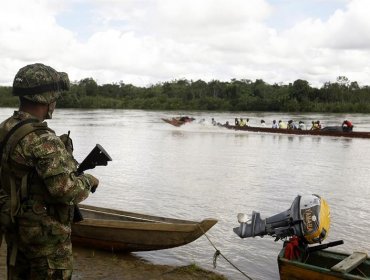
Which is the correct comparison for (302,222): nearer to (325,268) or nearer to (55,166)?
(325,268)

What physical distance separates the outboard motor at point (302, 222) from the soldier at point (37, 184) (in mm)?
3325

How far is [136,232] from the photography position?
23.3ft

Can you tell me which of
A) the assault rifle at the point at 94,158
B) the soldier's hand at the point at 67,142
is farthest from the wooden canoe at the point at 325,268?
the soldier's hand at the point at 67,142

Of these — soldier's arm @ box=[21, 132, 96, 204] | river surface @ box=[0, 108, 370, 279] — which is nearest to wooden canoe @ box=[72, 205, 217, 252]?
river surface @ box=[0, 108, 370, 279]

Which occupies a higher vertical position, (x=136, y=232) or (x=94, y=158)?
(x=94, y=158)

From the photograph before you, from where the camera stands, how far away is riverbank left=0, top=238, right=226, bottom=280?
21.9ft

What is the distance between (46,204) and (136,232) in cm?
417

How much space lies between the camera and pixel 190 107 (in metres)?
89.2

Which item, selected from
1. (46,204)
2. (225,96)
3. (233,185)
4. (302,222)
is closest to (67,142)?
(46,204)

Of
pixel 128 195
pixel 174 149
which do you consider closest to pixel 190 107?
pixel 174 149

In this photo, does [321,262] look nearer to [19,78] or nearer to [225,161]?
[19,78]

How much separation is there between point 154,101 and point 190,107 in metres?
9.17

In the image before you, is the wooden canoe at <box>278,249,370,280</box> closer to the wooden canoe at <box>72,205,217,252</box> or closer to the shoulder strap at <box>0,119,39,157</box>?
the wooden canoe at <box>72,205,217,252</box>

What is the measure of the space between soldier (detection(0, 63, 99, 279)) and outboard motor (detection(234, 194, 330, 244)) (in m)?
3.33
